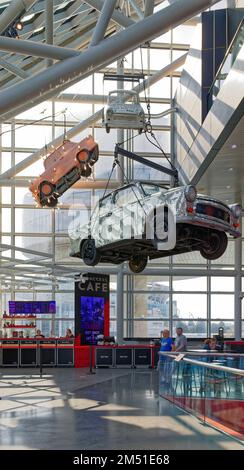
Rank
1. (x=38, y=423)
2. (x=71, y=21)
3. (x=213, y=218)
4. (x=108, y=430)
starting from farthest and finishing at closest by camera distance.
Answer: (x=71, y=21), (x=213, y=218), (x=38, y=423), (x=108, y=430)

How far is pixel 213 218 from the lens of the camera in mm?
13617

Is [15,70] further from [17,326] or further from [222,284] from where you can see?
[222,284]

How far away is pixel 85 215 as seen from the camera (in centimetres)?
3412

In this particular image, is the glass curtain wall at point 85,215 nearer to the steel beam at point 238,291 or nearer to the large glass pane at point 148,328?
the large glass pane at point 148,328

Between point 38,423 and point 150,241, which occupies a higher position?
point 150,241

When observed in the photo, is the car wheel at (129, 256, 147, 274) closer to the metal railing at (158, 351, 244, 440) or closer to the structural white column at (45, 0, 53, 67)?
the metal railing at (158, 351, 244, 440)

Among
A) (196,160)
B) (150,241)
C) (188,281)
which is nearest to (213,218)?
(150,241)

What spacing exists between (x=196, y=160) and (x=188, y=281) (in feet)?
46.9

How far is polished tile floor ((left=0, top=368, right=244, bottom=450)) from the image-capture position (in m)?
10.0

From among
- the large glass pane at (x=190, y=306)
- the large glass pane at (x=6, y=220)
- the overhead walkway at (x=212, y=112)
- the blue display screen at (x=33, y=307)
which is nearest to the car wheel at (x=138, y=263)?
the overhead walkway at (x=212, y=112)

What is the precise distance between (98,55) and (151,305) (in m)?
26.4

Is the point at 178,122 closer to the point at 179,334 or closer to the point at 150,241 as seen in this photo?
the point at 179,334

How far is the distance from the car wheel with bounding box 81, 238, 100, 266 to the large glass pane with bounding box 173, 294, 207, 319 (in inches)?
730
